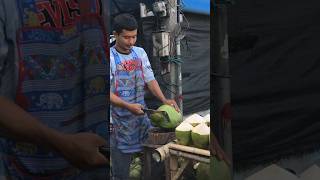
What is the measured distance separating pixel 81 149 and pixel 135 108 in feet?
5.41

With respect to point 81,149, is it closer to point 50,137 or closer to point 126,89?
point 50,137

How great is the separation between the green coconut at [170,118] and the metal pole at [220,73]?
168 centimetres

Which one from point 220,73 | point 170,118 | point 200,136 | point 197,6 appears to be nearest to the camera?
point 220,73

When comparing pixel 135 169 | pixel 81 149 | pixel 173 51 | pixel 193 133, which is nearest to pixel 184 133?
pixel 193 133

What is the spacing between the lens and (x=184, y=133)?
3.63m

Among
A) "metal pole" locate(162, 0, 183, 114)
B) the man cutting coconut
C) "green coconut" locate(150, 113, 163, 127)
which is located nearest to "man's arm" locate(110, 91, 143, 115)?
the man cutting coconut

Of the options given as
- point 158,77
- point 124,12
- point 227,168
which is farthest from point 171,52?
point 227,168

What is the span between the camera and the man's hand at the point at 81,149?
66.3 inches

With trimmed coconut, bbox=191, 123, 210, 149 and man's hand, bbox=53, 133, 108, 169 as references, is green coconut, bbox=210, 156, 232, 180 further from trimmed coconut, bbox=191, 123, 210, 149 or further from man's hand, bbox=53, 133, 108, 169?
trimmed coconut, bbox=191, 123, 210, 149

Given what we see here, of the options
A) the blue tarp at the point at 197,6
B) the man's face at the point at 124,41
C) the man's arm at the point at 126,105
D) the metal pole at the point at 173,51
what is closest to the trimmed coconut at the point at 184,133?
the man's arm at the point at 126,105

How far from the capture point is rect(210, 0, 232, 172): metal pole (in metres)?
1.97

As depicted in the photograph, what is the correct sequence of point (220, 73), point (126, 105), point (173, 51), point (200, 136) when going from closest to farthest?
1. point (220, 73)
2. point (126, 105)
3. point (200, 136)
4. point (173, 51)

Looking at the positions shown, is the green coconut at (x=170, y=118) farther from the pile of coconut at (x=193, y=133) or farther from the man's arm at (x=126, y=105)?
the man's arm at (x=126, y=105)

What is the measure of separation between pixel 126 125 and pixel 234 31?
1.42 metres
